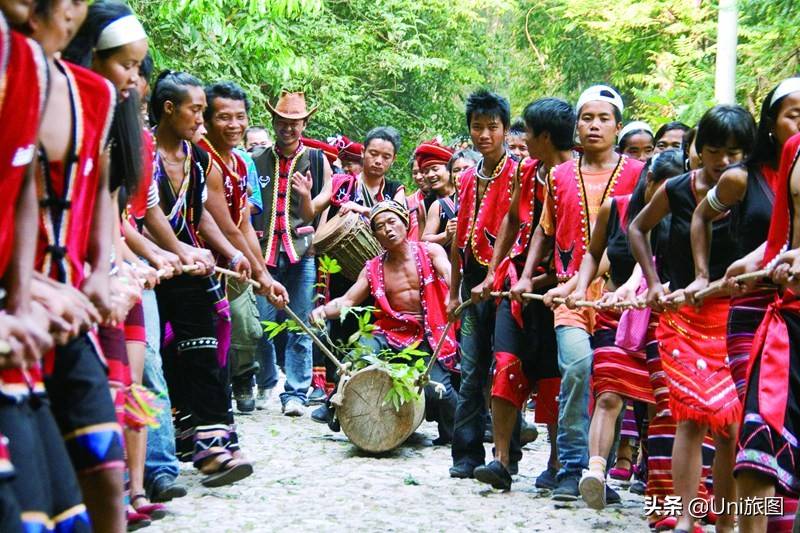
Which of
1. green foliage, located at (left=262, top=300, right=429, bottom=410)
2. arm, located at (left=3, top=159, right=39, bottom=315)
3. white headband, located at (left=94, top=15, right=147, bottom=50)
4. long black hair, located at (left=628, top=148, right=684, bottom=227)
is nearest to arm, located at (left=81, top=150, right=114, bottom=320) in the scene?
arm, located at (left=3, top=159, right=39, bottom=315)

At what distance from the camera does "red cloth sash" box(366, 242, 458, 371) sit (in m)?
10.4

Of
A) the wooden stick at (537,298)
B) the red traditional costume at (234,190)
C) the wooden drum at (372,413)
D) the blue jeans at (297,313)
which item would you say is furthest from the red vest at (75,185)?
the blue jeans at (297,313)

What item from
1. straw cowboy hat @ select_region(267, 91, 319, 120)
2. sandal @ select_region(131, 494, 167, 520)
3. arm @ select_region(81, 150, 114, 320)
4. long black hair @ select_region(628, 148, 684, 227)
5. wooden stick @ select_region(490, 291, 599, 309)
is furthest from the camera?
straw cowboy hat @ select_region(267, 91, 319, 120)

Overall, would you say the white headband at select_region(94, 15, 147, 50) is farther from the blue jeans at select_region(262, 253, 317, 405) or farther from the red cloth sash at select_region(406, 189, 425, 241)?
the red cloth sash at select_region(406, 189, 425, 241)

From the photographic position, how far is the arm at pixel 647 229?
6.91m

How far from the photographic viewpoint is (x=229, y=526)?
6715 mm

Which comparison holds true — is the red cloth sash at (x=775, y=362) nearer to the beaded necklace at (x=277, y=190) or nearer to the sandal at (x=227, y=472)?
the sandal at (x=227, y=472)

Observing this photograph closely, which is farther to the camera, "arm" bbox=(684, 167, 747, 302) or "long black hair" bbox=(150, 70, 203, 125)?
"long black hair" bbox=(150, 70, 203, 125)

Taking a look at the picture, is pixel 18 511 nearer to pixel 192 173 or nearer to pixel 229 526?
pixel 229 526

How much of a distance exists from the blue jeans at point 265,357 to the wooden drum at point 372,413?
258cm

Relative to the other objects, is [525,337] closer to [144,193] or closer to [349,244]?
[144,193]

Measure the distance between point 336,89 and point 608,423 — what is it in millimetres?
15827

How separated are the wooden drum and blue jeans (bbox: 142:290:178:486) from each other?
88.3 inches

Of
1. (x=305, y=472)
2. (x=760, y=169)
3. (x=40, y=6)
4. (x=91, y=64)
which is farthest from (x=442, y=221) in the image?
(x=40, y=6)
